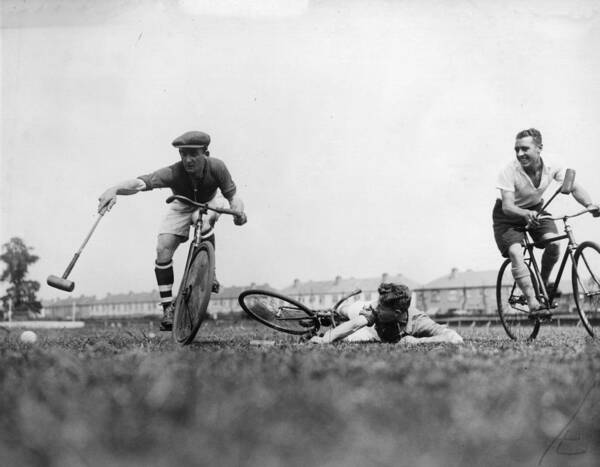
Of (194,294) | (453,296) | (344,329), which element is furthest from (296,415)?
(453,296)

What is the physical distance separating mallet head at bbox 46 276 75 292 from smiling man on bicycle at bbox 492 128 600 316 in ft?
14.8

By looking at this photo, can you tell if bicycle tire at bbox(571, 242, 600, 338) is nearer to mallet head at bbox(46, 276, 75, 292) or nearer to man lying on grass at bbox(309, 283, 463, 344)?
man lying on grass at bbox(309, 283, 463, 344)

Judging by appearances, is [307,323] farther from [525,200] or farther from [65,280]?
[525,200]

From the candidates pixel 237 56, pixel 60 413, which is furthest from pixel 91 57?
pixel 60 413

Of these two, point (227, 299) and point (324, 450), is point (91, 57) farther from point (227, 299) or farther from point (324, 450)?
point (227, 299)

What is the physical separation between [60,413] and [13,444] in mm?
302

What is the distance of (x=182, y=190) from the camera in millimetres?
6727

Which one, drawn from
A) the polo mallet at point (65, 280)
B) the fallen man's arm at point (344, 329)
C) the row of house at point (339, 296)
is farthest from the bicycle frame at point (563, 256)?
the row of house at point (339, 296)

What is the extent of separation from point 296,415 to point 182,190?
5092 mm

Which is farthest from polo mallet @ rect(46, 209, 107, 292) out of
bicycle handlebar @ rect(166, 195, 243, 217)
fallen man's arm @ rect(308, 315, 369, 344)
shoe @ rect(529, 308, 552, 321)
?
shoe @ rect(529, 308, 552, 321)

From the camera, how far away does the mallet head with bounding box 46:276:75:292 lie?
574 centimetres

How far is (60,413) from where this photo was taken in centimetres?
194

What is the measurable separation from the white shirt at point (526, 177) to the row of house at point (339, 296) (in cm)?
6206

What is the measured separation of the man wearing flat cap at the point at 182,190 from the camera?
250 inches
